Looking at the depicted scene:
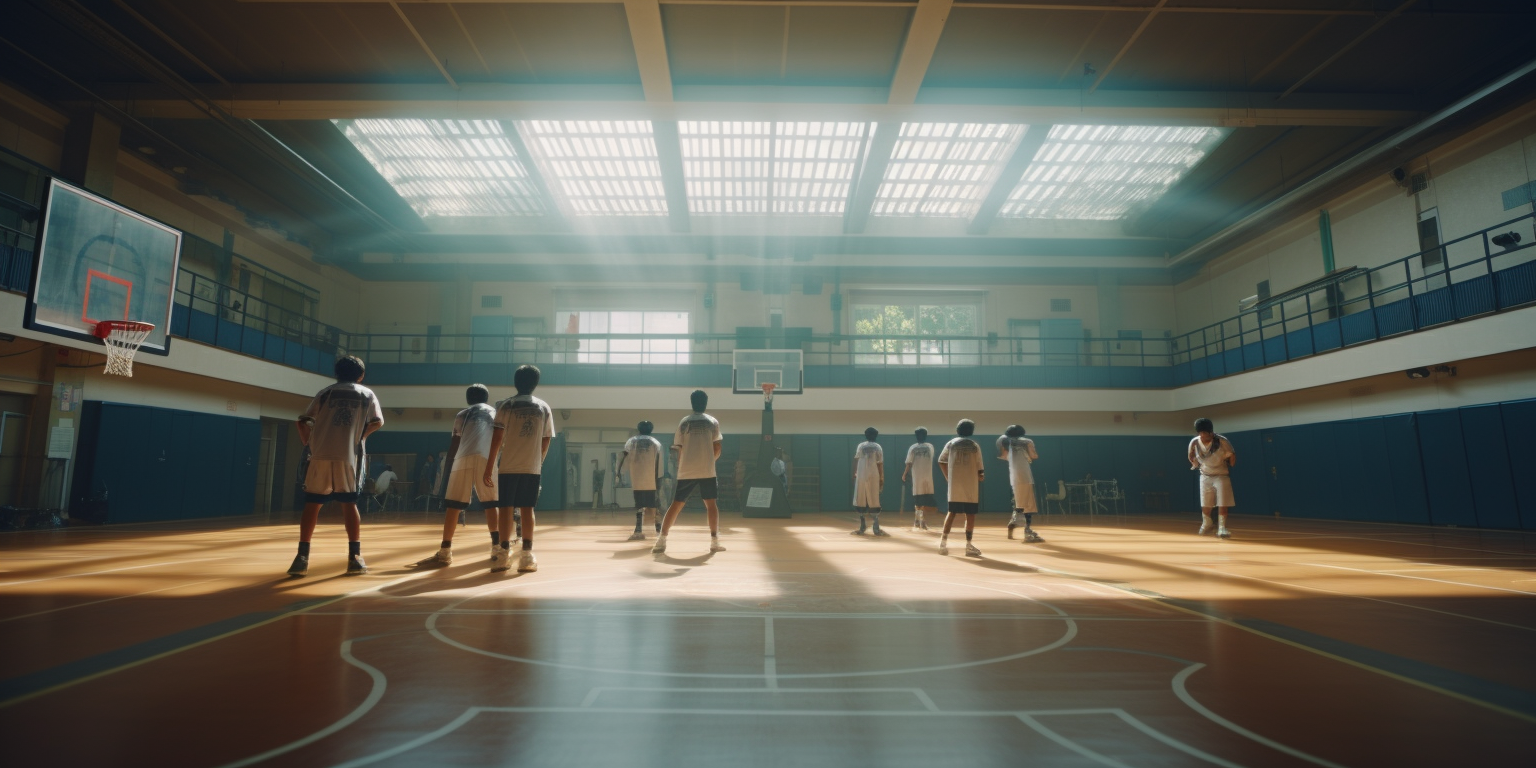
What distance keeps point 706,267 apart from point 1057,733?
69.2 feet

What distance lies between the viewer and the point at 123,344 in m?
10.8

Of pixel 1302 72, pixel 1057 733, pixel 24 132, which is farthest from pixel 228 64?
pixel 1302 72

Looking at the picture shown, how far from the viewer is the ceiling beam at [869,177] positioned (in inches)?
635

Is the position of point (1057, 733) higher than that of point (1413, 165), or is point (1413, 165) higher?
point (1413, 165)

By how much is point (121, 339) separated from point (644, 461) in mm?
8725

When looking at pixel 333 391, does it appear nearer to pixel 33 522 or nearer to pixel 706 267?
pixel 33 522

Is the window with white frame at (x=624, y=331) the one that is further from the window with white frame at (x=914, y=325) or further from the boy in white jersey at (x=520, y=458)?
the boy in white jersey at (x=520, y=458)

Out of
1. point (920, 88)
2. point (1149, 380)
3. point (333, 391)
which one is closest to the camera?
point (333, 391)

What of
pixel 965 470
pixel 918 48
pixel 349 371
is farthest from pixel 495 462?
pixel 918 48

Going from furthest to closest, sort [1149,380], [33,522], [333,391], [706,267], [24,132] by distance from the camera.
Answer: [706,267]
[1149,380]
[24,132]
[33,522]
[333,391]

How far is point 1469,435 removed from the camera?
1312cm

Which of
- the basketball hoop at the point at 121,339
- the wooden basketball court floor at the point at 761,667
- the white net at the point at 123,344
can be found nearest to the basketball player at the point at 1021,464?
the wooden basketball court floor at the point at 761,667

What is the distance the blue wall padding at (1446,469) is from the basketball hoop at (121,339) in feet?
76.8

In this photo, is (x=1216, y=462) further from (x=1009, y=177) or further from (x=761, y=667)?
(x=761, y=667)
